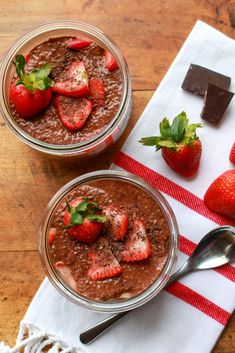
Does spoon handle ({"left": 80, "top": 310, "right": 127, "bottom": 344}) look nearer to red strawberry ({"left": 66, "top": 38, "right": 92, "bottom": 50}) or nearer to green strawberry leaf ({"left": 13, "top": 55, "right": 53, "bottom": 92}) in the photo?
green strawberry leaf ({"left": 13, "top": 55, "right": 53, "bottom": 92})

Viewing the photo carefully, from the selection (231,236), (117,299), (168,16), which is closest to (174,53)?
(168,16)

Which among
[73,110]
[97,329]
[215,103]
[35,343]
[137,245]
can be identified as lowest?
[35,343]

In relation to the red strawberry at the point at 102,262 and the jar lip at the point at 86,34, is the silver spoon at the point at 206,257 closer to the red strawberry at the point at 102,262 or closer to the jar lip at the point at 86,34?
the red strawberry at the point at 102,262


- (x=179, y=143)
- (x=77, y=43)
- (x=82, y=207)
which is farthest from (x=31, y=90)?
(x=179, y=143)

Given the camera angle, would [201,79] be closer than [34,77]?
No

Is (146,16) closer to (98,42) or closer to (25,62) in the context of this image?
(98,42)

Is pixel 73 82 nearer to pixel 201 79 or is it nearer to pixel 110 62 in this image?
pixel 110 62

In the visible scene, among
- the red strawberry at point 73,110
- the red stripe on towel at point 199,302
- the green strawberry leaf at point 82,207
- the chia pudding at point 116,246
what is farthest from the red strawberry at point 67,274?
the red strawberry at point 73,110
